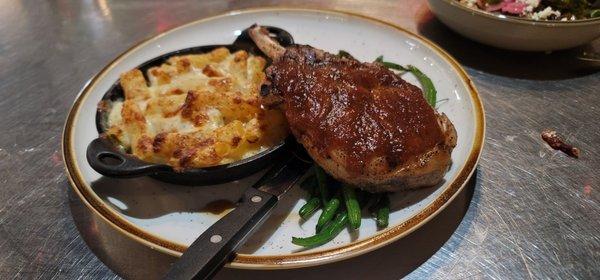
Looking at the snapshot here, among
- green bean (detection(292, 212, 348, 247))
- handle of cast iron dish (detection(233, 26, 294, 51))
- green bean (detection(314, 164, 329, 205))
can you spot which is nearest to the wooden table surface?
green bean (detection(292, 212, 348, 247))

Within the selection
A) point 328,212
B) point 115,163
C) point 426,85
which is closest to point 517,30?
point 426,85

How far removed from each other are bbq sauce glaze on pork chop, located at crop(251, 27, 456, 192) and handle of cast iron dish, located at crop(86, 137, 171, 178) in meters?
0.53

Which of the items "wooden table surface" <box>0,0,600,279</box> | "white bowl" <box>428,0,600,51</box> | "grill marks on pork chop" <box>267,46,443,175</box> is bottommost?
"wooden table surface" <box>0,0,600,279</box>

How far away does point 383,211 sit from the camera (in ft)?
5.82

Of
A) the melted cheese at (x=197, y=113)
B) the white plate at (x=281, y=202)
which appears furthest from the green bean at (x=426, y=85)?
the melted cheese at (x=197, y=113)

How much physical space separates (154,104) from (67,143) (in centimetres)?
43

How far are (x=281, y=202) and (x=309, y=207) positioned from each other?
0.14 m

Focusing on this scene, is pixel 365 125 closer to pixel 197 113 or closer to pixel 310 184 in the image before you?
pixel 310 184

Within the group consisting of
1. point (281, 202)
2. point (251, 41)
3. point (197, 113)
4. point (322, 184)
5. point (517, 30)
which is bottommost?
point (281, 202)

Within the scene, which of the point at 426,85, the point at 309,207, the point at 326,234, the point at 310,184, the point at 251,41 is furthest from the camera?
the point at 251,41

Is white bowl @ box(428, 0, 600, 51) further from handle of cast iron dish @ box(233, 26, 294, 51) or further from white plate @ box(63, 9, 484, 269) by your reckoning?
handle of cast iron dish @ box(233, 26, 294, 51)

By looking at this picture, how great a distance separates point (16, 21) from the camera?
3832mm

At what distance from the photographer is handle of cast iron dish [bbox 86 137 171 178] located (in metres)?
1.73

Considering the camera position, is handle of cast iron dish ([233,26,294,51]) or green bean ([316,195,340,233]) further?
handle of cast iron dish ([233,26,294,51])
